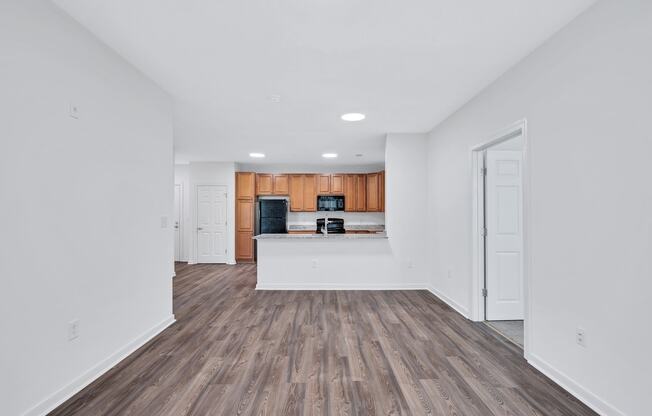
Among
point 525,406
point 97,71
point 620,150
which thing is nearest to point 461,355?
point 525,406

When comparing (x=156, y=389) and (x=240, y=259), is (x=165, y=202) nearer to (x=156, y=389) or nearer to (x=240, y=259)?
(x=156, y=389)

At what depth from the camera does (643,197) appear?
1.58 meters

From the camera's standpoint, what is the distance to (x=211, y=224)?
726 centimetres

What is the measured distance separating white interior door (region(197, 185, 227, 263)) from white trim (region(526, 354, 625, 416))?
642 centimetres

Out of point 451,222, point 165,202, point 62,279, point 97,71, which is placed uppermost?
point 97,71

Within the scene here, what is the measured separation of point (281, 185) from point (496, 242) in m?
5.29

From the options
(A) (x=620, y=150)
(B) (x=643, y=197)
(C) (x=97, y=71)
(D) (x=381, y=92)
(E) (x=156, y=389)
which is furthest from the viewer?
(D) (x=381, y=92)

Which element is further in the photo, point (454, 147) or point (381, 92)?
point (454, 147)

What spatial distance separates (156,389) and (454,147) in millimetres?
3984

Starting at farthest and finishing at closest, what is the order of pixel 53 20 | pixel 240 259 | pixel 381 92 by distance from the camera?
pixel 240 259
pixel 381 92
pixel 53 20

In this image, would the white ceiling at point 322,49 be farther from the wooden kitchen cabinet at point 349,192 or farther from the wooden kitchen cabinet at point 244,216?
the wooden kitchen cabinet at point 349,192

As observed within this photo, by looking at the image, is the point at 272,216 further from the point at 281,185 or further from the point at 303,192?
the point at 303,192

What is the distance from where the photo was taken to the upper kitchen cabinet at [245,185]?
286 inches

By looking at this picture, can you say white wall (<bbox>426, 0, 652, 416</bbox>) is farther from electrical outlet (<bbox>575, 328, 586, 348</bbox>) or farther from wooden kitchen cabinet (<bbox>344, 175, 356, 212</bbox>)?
wooden kitchen cabinet (<bbox>344, 175, 356, 212</bbox>)
